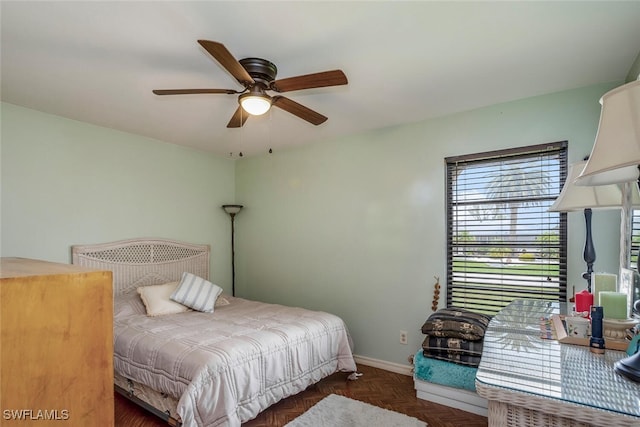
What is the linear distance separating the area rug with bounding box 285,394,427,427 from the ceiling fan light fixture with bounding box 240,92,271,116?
7.18 ft

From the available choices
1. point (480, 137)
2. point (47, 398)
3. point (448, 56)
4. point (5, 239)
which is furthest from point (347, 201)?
point (47, 398)

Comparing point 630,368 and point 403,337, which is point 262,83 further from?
point 403,337

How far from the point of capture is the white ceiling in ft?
5.67

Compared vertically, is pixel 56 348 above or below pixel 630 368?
above

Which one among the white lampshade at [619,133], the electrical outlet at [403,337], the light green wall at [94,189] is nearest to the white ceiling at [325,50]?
the light green wall at [94,189]

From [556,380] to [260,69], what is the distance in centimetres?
209

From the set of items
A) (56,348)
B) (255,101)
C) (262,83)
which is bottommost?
(56,348)

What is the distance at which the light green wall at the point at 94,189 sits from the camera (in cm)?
300

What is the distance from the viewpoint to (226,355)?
2.29 meters

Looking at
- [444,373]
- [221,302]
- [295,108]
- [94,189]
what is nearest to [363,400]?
[444,373]

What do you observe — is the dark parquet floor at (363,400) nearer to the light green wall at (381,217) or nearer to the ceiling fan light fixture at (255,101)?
the light green wall at (381,217)

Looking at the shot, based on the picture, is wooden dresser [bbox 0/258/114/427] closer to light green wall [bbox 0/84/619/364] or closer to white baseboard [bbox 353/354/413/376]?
light green wall [bbox 0/84/619/364]

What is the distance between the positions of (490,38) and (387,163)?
1.70 metres

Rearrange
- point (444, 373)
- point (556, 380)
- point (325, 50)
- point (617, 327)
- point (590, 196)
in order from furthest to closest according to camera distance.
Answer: point (444, 373) → point (325, 50) → point (590, 196) → point (617, 327) → point (556, 380)
